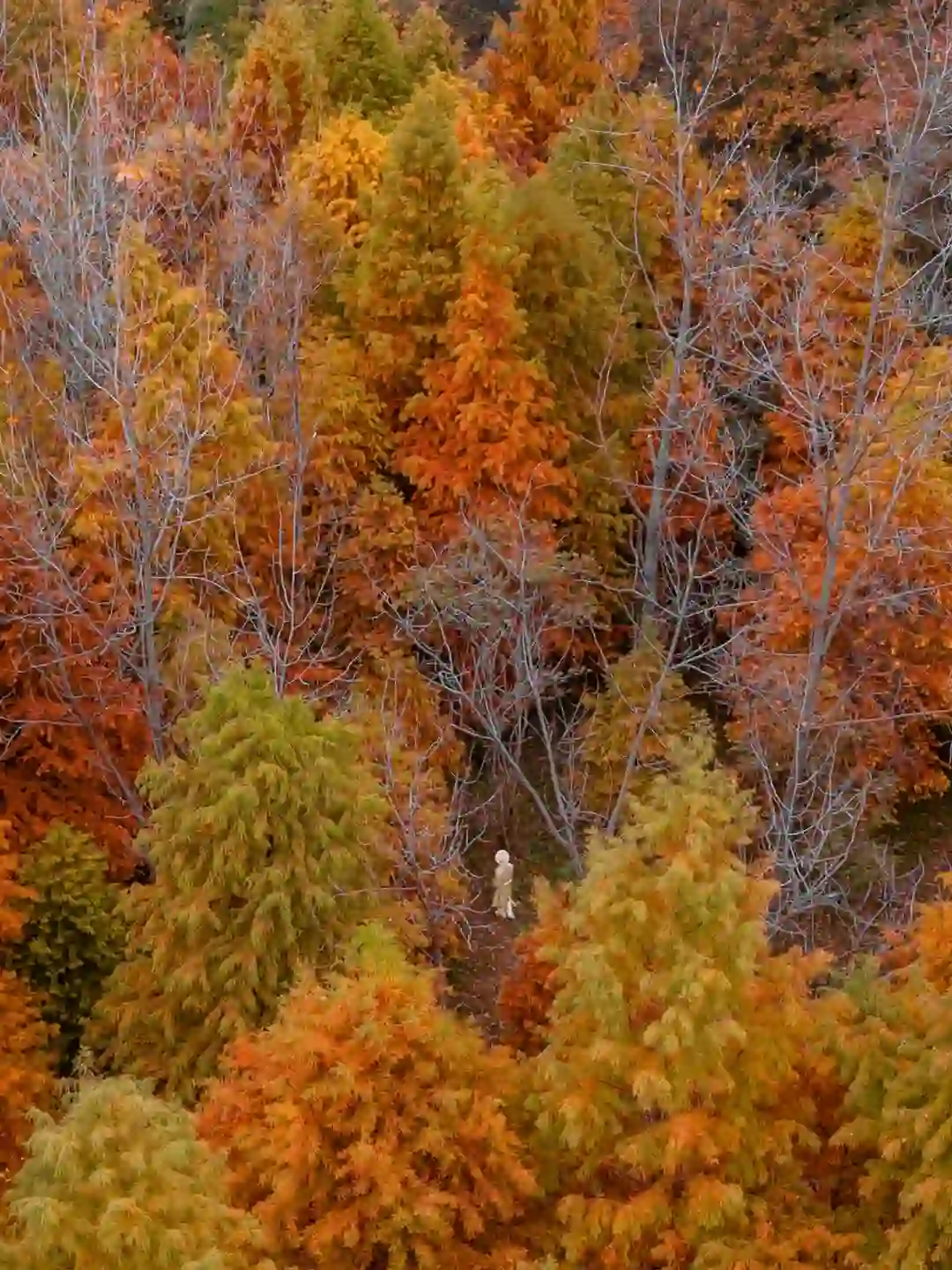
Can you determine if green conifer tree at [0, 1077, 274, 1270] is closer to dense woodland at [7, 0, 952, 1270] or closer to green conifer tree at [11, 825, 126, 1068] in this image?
dense woodland at [7, 0, 952, 1270]

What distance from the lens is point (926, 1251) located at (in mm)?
7516

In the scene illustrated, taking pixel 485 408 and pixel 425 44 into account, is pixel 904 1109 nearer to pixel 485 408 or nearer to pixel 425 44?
pixel 485 408

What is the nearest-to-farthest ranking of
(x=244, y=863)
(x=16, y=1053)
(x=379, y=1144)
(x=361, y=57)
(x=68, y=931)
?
(x=379, y=1144) < (x=244, y=863) < (x=16, y=1053) < (x=68, y=931) < (x=361, y=57)

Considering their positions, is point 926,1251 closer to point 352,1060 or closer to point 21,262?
point 352,1060

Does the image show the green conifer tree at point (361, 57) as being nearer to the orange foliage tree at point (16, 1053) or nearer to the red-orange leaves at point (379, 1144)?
the orange foliage tree at point (16, 1053)

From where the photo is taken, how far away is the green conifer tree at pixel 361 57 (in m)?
22.1

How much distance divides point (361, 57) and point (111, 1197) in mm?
20773

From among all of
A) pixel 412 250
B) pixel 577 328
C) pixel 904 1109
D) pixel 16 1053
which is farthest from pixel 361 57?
pixel 904 1109

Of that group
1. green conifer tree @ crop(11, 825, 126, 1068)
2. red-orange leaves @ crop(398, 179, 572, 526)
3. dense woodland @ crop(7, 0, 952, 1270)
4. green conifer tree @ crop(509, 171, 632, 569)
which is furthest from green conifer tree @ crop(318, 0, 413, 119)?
green conifer tree @ crop(11, 825, 126, 1068)

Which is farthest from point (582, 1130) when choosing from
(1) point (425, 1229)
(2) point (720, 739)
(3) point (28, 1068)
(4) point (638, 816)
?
(2) point (720, 739)

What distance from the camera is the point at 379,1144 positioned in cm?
786

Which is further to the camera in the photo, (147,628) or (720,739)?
(720,739)

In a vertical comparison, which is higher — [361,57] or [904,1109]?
[361,57]

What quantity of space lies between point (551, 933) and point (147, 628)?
495 cm
